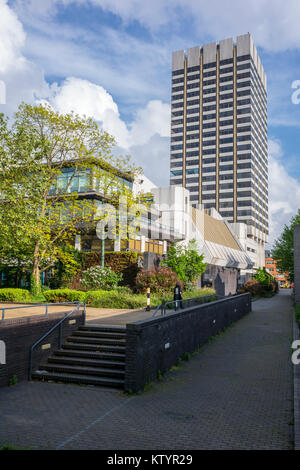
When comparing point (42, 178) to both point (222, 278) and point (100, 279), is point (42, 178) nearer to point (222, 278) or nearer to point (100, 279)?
point (100, 279)

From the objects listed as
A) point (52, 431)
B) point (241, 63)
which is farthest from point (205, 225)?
point (241, 63)

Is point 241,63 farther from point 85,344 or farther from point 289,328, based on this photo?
point 85,344

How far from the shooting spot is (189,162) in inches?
4675

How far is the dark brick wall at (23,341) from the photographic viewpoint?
357 inches

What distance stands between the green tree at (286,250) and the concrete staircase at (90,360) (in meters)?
38.9

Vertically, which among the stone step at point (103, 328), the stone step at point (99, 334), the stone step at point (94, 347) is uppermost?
the stone step at point (103, 328)

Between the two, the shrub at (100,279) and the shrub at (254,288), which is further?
the shrub at (254,288)

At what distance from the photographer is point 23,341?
9672 mm

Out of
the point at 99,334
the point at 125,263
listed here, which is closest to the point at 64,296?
the point at 125,263

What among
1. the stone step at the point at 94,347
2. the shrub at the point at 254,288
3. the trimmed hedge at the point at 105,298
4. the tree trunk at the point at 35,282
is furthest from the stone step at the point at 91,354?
the shrub at the point at 254,288

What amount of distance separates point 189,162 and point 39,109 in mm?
95112

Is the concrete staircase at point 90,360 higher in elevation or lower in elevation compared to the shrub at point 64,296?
lower

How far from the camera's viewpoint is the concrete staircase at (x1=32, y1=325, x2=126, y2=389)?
9.46 meters

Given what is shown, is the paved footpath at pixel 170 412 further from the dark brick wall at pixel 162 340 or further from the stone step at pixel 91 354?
the stone step at pixel 91 354
